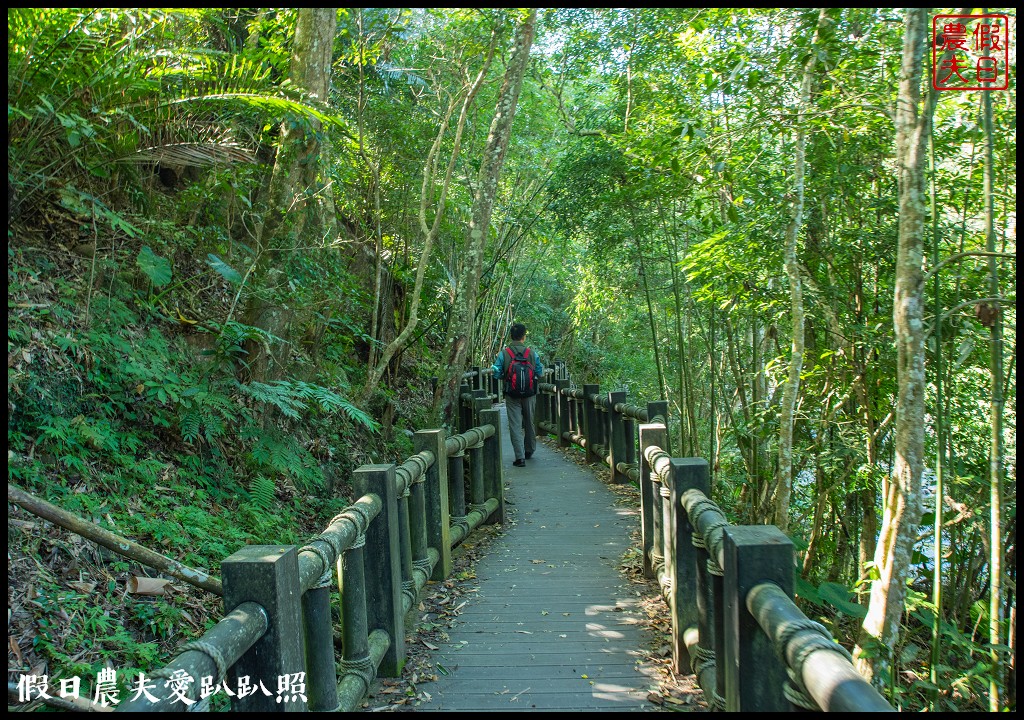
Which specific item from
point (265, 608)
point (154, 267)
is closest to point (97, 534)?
point (265, 608)

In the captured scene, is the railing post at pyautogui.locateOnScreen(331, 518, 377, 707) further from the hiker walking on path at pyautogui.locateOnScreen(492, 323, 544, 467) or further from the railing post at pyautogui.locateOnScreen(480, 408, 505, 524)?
the hiker walking on path at pyautogui.locateOnScreen(492, 323, 544, 467)

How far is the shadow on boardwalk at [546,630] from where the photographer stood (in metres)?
3.24

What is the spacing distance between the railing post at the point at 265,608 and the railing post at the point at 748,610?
141cm

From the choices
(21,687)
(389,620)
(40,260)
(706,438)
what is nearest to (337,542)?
(389,620)

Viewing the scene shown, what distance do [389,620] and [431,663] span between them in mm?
395

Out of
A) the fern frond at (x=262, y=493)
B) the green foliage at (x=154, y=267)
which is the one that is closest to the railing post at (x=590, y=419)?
the fern frond at (x=262, y=493)

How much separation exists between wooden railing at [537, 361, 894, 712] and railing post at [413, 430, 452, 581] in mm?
1329

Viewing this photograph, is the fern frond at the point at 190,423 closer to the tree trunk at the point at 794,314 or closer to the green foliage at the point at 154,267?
the green foliage at the point at 154,267

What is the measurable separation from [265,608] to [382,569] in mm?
1328

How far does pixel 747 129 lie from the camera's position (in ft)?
14.6

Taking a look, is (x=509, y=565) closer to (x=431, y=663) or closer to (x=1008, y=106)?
(x=431, y=663)

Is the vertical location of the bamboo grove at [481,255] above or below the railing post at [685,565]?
above

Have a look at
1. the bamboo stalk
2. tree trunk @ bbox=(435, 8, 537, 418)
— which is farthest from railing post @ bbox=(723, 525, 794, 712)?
tree trunk @ bbox=(435, 8, 537, 418)

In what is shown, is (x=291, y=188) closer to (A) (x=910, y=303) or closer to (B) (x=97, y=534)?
(B) (x=97, y=534)
